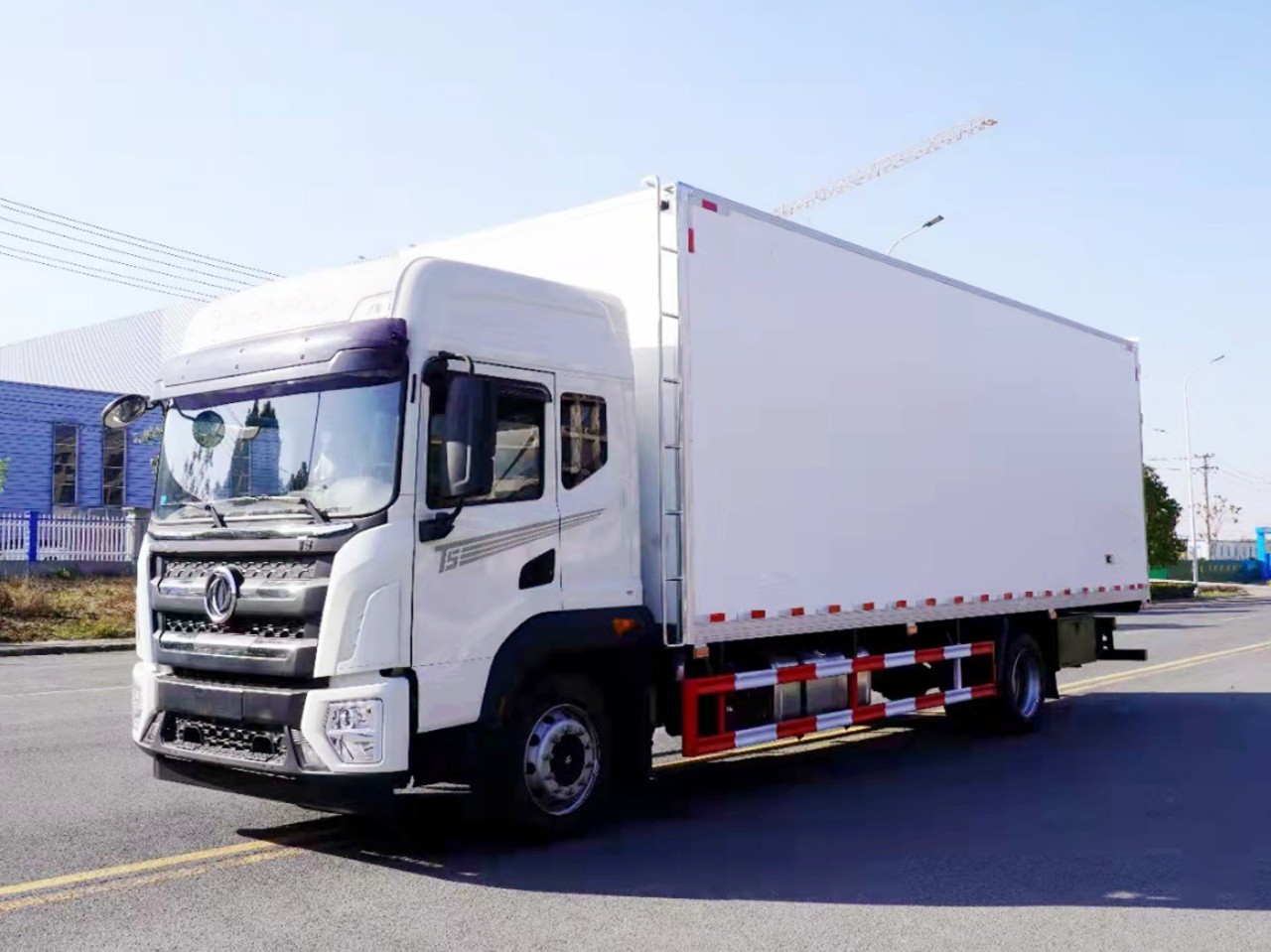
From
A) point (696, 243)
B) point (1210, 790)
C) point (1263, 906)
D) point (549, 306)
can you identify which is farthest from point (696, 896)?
point (1210, 790)

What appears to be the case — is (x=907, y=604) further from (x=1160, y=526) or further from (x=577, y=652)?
(x=1160, y=526)

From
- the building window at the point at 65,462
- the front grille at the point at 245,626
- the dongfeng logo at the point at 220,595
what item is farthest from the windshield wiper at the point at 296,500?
the building window at the point at 65,462

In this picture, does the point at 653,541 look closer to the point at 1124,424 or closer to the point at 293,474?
the point at 293,474

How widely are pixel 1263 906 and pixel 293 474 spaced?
5.06 meters

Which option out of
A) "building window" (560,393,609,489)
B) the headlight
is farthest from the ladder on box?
the headlight

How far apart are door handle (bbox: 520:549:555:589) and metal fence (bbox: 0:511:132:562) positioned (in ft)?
77.2

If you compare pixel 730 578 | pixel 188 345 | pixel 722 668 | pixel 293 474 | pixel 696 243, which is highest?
pixel 696 243

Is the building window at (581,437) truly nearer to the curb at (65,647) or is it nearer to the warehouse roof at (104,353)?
the curb at (65,647)

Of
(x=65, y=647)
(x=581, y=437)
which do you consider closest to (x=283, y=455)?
(x=581, y=437)

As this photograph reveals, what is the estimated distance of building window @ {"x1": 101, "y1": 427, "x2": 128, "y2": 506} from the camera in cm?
3422

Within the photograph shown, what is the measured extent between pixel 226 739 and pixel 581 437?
96.8 inches

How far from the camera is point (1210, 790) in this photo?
8672 millimetres

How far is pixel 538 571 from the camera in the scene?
6809 mm

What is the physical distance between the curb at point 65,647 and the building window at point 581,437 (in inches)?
625
